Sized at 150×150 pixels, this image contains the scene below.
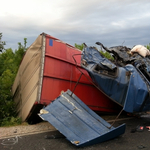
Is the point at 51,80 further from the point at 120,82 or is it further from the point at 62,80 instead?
the point at 120,82

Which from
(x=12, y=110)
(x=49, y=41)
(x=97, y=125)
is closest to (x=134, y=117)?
(x=97, y=125)

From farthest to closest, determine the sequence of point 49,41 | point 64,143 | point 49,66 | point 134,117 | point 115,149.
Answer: point 134,117
point 49,41
point 49,66
point 64,143
point 115,149

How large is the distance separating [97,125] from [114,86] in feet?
4.12

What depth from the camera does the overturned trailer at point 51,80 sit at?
18.6ft

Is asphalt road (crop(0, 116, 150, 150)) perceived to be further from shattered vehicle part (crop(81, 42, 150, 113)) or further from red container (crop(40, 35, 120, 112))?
red container (crop(40, 35, 120, 112))

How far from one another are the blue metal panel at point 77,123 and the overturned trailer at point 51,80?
2.42 ft

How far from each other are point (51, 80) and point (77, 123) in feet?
5.88

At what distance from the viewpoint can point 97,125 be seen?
464cm

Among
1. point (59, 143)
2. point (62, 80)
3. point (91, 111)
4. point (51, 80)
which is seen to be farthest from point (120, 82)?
point (59, 143)

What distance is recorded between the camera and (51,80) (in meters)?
5.88

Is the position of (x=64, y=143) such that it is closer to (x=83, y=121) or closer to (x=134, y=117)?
(x=83, y=121)

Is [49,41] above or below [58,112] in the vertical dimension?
above

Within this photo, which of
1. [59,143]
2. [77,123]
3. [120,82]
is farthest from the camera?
[120,82]

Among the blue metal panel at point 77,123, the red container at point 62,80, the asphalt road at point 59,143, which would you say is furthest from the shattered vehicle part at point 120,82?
the red container at point 62,80
